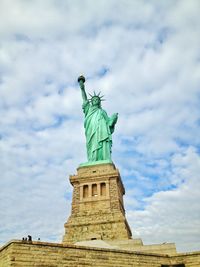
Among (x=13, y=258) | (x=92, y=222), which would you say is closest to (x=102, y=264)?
(x=13, y=258)

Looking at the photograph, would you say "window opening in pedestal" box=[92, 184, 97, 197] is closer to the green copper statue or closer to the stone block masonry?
the green copper statue

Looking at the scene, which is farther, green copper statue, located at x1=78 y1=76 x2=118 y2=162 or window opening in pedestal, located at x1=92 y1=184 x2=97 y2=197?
green copper statue, located at x1=78 y1=76 x2=118 y2=162

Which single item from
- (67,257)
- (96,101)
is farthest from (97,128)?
(67,257)

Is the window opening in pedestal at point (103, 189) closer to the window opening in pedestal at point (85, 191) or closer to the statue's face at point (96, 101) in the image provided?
the window opening in pedestal at point (85, 191)

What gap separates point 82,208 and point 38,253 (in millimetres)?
13337

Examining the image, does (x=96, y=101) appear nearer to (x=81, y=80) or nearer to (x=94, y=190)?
(x=81, y=80)

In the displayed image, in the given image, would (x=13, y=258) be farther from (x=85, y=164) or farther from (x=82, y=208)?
(x=85, y=164)

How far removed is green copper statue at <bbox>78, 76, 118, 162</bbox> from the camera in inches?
1102

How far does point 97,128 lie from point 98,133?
513 millimetres

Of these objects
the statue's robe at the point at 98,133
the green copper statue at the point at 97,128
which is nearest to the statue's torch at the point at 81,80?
the green copper statue at the point at 97,128

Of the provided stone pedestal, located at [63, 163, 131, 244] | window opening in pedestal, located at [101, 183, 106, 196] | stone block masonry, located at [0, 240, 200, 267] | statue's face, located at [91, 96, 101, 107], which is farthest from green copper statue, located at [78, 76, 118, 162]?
stone block masonry, located at [0, 240, 200, 267]

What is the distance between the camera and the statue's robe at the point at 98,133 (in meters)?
28.0

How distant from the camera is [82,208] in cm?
2436

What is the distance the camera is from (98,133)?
2870 centimetres
